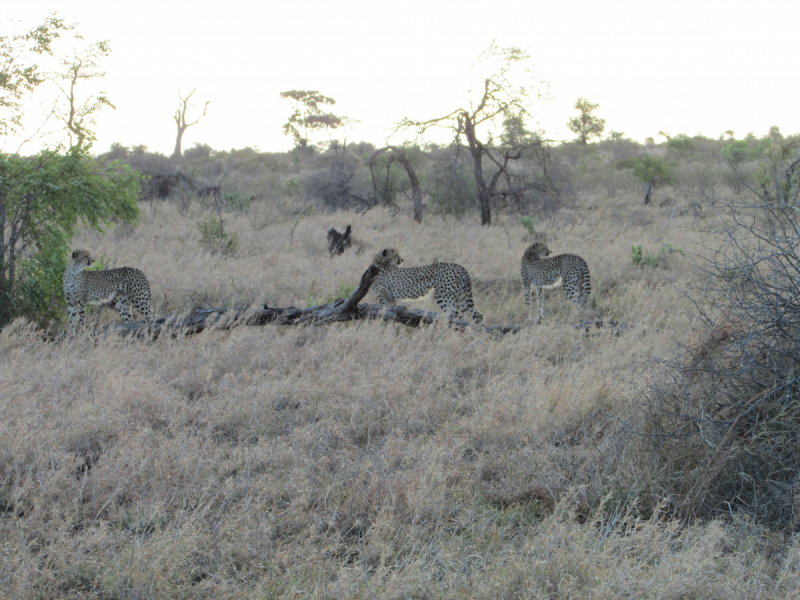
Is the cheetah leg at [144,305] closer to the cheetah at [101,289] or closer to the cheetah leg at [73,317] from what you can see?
the cheetah at [101,289]

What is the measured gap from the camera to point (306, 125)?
48812 millimetres

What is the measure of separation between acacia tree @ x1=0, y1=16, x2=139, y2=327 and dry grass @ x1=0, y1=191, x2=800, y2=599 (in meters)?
1.07

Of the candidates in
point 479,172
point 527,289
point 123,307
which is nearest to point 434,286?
point 527,289

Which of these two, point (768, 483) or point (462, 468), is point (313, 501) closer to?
point (462, 468)

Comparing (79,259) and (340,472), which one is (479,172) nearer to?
(79,259)

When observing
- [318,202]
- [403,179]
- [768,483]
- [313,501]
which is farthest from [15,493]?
[403,179]

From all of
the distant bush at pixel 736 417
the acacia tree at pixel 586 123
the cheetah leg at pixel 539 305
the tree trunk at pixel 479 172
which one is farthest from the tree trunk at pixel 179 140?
the distant bush at pixel 736 417

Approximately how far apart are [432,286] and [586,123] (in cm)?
3929

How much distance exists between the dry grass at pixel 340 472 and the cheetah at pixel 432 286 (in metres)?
1.35

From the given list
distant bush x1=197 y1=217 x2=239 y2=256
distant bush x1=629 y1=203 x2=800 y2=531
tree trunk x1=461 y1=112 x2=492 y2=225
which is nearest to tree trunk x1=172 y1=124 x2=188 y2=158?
tree trunk x1=461 y1=112 x2=492 y2=225

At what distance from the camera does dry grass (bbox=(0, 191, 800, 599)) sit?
2.69 m

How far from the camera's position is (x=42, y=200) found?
302 inches

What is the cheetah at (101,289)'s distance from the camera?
24.6 ft

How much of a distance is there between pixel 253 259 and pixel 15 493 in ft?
26.8
